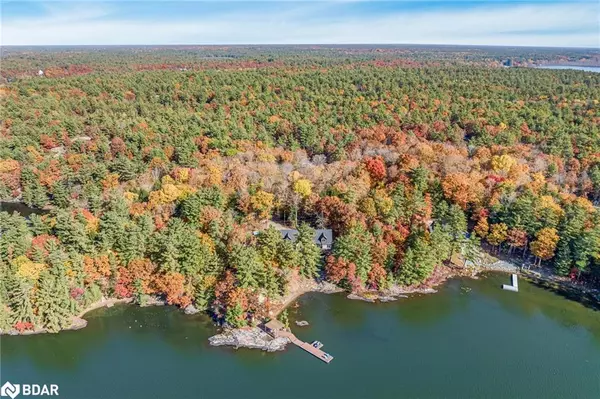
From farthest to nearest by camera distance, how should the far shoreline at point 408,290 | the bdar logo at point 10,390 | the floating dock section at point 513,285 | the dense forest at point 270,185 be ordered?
the floating dock section at point 513,285 → the far shoreline at point 408,290 → the dense forest at point 270,185 → the bdar logo at point 10,390

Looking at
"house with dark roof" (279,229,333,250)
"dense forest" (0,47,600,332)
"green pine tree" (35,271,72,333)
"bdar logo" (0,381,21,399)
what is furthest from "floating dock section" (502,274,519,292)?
"bdar logo" (0,381,21,399)

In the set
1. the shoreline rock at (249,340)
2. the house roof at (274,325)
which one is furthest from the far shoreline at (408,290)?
the shoreline rock at (249,340)

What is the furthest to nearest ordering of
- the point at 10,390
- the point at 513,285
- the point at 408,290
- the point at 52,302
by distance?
the point at 513,285, the point at 408,290, the point at 52,302, the point at 10,390

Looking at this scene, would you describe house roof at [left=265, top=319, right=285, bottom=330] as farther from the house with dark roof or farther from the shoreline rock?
the house with dark roof

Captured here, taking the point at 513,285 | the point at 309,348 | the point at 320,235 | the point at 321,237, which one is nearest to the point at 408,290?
the point at 321,237

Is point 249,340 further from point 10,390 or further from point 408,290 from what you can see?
point 10,390

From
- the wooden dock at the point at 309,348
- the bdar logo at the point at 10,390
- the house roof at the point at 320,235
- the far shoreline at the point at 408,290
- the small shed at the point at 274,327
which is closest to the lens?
the bdar logo at the point at 10,390

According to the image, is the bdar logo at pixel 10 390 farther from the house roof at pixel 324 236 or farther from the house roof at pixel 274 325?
the house roof at pixel 324 236
